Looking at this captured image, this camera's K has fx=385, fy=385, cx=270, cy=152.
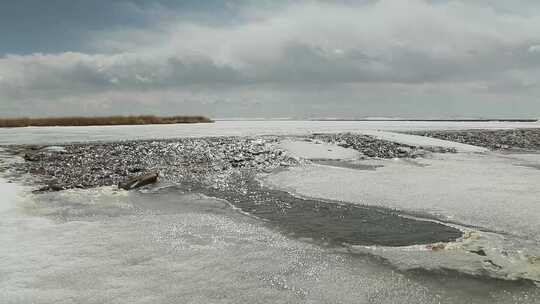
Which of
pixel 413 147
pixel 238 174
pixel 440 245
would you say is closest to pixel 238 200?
pixel 238 174

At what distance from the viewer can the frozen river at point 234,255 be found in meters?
4.33

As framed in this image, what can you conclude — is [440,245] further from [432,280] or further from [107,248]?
[107,248]

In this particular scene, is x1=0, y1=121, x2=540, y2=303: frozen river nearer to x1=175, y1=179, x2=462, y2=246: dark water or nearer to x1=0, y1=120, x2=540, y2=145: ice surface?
x1=175, y1=179, x2=462, y2=246: dark water

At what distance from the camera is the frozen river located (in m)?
4.33

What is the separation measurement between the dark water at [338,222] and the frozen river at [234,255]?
33 cm

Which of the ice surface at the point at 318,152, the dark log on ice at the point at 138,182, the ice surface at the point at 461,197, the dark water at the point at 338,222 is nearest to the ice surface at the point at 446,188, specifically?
the ice surface at the point at 461,197

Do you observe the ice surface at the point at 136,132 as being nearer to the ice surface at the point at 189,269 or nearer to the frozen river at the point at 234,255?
the frozen river at the point at 234,255

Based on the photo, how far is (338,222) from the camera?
7.37m

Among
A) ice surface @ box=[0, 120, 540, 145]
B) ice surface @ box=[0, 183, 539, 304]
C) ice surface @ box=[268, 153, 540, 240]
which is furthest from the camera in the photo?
ice surface @ box=[0, 120, 540, 145]

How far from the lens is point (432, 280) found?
15.4 ft

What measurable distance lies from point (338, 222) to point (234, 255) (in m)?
2.60

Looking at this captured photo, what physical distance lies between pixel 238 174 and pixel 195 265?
8.39 meters

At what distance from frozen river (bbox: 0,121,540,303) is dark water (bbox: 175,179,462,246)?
1.09 ft

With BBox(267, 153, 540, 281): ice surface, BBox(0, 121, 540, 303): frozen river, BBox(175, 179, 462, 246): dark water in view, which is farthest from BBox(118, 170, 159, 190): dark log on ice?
BBox(267, 153, 540, 281): ice surface
